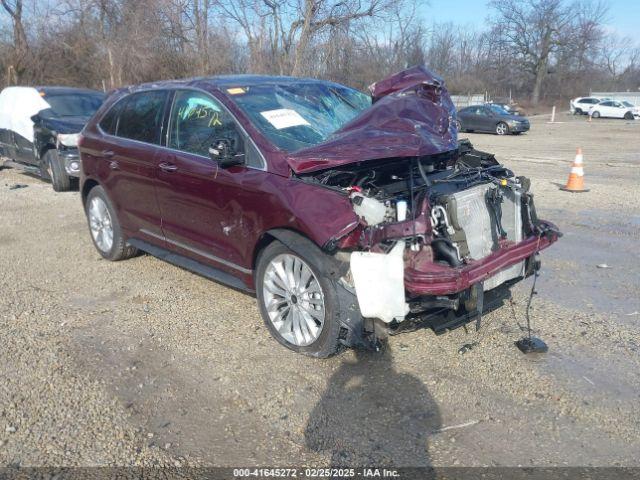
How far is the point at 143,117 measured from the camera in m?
5.40

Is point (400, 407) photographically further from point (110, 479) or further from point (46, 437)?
point (46, 437)

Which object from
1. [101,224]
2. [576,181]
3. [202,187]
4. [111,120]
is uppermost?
[111,120]

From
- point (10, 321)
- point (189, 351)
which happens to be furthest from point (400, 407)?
point (10, 321)

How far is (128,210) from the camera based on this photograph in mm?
5648

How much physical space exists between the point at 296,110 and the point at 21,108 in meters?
9.10

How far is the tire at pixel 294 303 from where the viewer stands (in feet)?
12.1

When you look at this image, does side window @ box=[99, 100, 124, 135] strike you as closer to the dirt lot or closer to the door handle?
the door handle

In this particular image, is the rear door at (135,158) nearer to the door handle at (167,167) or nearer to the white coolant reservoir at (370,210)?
the door handle at (167,167)

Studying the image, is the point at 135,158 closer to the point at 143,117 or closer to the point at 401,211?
the point at 143,117

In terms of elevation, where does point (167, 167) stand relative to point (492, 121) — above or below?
above

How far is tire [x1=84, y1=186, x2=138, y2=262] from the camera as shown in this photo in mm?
6000

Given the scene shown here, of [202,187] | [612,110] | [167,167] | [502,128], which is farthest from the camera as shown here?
[612,110]

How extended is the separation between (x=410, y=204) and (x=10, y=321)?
11.2 feet

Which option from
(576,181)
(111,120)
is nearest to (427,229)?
(111,120)
